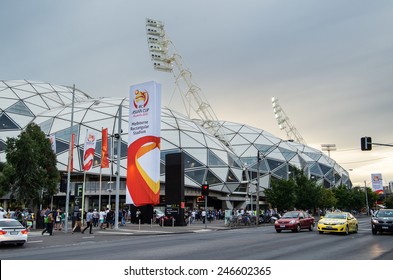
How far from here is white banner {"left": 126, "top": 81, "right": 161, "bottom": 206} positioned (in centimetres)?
3191

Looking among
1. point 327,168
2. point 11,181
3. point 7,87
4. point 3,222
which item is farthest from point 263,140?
point 3,222

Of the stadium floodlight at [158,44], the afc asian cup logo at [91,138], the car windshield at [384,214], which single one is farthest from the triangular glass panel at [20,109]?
the car windshield at [384,214]

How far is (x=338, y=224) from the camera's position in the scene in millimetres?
23266

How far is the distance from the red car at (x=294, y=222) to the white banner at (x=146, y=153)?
10274 millimetres

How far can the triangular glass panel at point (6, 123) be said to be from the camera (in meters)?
58.6

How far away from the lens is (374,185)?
86.9 m

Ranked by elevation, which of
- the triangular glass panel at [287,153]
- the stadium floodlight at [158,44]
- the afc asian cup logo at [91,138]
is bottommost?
the afc asian cup logo at [91,138]

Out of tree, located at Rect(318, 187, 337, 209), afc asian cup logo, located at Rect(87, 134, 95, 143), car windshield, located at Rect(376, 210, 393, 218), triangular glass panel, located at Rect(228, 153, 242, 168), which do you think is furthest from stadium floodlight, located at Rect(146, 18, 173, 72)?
car windshield, located at Rect(376, 210, 393, 218)

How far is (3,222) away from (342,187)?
243ft

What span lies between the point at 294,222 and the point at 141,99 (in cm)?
1491

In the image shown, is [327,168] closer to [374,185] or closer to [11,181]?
[374,185]

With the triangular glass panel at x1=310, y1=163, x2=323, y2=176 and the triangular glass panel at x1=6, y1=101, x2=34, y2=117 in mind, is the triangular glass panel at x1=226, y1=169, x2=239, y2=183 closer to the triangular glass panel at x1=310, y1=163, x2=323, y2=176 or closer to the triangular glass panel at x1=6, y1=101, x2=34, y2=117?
the triangular glass panel at x1=6, y1=101, x2=34, y2=117

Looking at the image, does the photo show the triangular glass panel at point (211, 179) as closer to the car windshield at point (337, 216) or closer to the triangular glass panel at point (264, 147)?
the triangular glass panel at point (264, 147)

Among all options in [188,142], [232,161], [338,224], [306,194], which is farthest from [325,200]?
[338,224]
